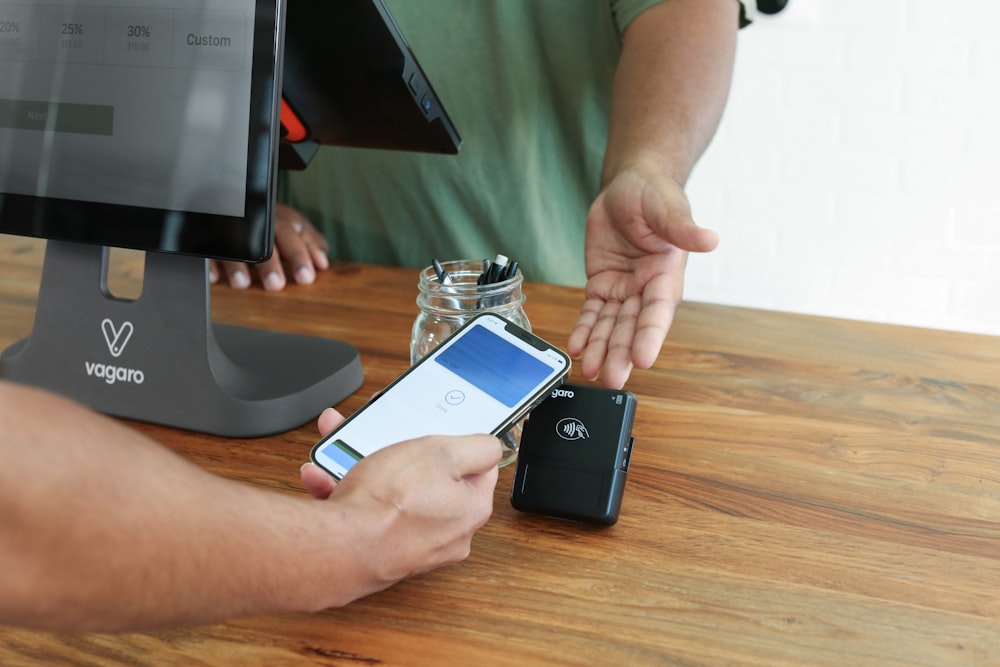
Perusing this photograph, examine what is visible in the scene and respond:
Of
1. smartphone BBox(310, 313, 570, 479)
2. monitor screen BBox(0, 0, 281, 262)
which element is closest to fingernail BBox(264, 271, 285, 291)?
monitor screen BBox(0, 0, 281, 262)

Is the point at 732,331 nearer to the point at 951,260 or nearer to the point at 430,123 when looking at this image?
the point at 430,123

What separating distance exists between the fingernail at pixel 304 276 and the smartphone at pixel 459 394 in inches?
18.9

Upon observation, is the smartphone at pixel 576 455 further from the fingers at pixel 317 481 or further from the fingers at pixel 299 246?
the fingers at pixel 299 246

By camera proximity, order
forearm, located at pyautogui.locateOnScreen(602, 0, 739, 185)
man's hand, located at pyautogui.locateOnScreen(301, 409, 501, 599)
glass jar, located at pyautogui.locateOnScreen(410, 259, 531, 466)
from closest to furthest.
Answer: man's hand, located at pyautogui.locateOnScreen(301, 409, 501, 599) → glass jar, located at pyautogui.locateOnScreen(410, 259, 531, 466) → forearm, located at pyautogui.locateOnScreen(602, 0, 739, 185)

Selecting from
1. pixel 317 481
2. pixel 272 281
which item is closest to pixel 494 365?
pixel 317 481

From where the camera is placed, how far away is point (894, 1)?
218 cm

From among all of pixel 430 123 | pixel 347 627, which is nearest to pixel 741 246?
pixel 430 123

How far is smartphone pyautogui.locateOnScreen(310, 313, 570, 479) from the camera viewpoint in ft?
2.15

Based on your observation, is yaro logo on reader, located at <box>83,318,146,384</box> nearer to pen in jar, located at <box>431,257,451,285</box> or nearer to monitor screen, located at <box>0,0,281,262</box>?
monitor screen, located at <box>0,0,281,262</box>

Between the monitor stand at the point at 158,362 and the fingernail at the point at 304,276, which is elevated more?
the fingernail at the point at 304,276

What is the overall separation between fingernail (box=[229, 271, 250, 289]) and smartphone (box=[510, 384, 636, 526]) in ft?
1.88

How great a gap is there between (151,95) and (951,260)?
2.14 metres

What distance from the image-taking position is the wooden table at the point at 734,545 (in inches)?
20.9

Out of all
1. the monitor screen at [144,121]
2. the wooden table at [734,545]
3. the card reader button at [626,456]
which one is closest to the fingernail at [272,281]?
the wooden table at [734,545]
